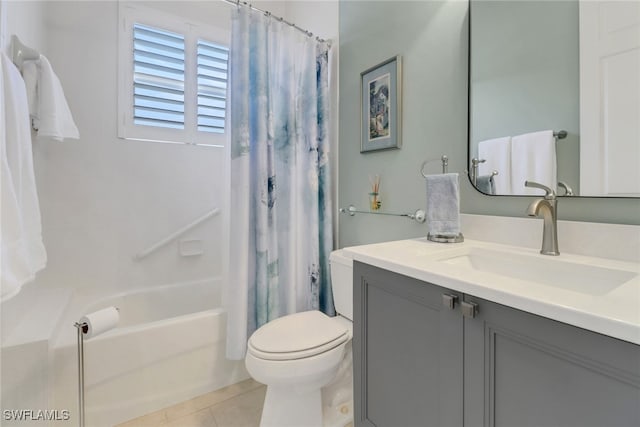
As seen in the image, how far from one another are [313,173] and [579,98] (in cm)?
122

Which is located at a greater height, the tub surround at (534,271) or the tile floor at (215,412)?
the tub surround at (534,271)

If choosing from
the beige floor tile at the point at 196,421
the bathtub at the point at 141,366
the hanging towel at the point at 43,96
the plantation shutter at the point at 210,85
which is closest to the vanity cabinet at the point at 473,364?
the beige floor tile at the point at 196,421

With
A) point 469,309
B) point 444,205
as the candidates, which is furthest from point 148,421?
point 444,205

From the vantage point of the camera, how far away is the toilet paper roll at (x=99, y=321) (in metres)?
1.01

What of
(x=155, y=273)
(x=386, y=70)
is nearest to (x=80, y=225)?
(x=155, y=273)

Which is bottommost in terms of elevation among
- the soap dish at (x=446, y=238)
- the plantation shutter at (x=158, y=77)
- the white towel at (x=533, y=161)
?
the soap dish at (x=446, y=238)

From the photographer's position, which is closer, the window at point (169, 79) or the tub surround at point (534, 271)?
the tub surround at point (534, 271)

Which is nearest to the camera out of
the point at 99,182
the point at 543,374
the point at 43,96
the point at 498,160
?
the point at 543,374

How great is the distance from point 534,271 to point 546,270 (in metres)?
0.03

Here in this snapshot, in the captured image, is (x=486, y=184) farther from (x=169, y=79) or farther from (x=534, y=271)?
(x=169, y=79)

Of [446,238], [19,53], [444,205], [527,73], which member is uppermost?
[19,53]

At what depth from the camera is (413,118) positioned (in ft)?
4.71

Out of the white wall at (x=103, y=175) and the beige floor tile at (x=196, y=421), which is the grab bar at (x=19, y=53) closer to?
the white wall at (x=103, y=175)

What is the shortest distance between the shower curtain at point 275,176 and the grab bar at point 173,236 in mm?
831
